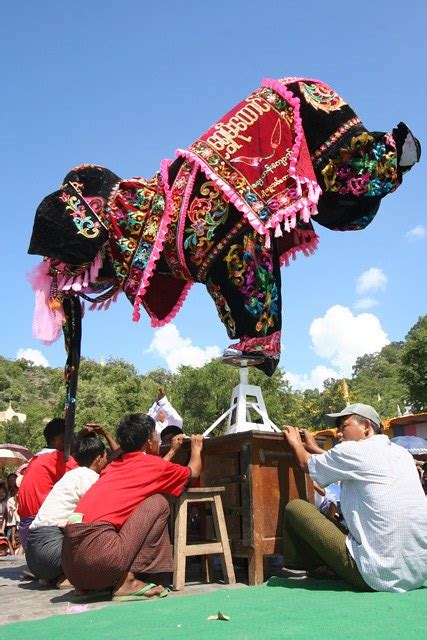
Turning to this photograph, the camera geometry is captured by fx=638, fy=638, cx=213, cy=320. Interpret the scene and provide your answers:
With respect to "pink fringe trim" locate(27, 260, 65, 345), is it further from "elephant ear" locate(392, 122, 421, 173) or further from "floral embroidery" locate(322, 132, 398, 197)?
"elephant ear" locate(392, 122, 421, 173)

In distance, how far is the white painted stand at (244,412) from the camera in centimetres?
410

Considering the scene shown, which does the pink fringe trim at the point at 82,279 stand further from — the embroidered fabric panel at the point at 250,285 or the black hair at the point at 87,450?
the black hair at the point at 87,450

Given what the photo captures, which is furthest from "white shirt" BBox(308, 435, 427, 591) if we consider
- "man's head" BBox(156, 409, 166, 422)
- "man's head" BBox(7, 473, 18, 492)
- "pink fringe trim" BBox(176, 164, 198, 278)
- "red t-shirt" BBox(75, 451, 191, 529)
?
"man's head" BBox(7, 473, 18, 492)

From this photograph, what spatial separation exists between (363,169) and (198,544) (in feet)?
8.69

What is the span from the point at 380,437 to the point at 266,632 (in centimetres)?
141

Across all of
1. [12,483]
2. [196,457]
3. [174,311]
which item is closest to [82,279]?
[174,311]

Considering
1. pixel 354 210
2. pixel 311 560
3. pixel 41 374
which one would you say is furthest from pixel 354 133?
pixel 41 374

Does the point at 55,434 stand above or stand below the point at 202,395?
below

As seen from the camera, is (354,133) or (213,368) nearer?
(354,133)

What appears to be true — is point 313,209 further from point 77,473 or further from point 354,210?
point 77,473

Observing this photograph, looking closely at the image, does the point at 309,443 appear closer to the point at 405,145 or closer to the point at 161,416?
the point at 405,145

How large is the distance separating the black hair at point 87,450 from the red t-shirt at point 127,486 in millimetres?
842

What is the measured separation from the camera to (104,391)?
31.8 m

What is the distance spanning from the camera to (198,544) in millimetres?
3807
